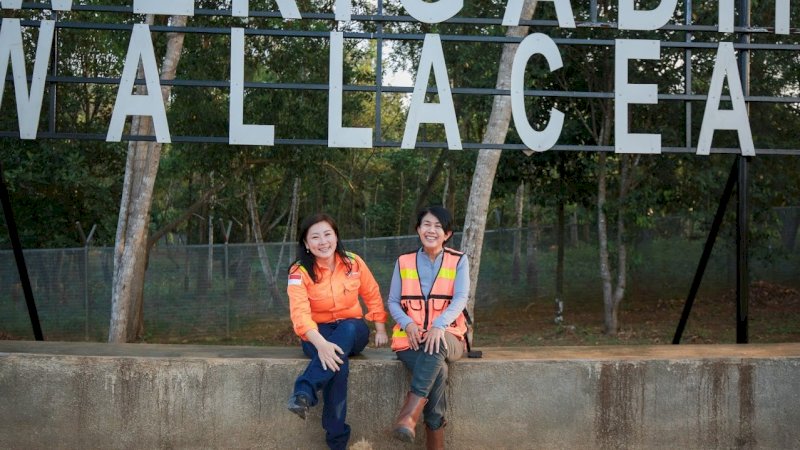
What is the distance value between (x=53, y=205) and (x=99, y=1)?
5.37 m

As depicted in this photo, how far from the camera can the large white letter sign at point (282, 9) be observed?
6371 mm

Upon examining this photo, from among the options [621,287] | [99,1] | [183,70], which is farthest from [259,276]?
[621,287]

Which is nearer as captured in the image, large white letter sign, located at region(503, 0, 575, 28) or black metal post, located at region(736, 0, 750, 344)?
large white letter sign, located at region(503, 0, 575, 28)

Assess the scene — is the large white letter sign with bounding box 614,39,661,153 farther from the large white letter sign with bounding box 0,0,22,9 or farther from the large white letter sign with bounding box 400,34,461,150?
the large white letter sign with bounding box 0,0,22,9

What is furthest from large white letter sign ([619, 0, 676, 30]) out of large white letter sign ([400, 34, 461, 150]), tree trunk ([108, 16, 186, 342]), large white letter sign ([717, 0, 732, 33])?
tree trunk ([108, 16, 186, 342])

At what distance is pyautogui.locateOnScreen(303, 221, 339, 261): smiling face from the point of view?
17.6ft

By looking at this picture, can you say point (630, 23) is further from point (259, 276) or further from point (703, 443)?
point (259, 276)

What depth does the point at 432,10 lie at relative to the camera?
664cm

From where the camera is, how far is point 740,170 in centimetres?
672

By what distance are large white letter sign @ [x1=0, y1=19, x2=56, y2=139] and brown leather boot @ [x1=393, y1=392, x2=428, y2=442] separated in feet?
11.4

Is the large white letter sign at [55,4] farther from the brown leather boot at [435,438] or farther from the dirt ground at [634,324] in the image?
the dirt ground at [634,324]

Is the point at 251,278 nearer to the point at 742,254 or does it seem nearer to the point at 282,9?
the point at 282,9

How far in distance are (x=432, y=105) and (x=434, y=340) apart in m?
2.17

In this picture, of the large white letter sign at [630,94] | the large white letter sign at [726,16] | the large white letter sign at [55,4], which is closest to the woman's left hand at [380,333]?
the large white letter sign at [630,94]
